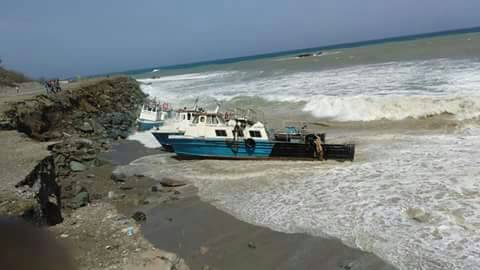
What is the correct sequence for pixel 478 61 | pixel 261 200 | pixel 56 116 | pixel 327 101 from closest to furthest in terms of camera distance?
1. pixel 261 200
2. pixel 56 116
3. pixel 327 101
4. pixel 478 61

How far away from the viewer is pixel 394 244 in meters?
8.71

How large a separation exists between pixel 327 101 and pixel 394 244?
64.9 ft

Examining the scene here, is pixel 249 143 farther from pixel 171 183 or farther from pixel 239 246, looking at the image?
pixel 239 246

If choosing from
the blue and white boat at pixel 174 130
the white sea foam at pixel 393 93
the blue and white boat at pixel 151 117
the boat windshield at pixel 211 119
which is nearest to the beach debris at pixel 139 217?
the boat windshield at pixel 211 119

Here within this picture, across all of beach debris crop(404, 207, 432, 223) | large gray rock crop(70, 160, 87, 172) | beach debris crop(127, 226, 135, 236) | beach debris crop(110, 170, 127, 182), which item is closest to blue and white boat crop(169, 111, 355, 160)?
beach debris crop(110, 170, 127, 182)

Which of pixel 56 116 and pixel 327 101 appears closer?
pixel 56 116

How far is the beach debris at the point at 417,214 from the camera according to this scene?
9.74m

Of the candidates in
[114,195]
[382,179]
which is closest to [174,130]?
[114,195]

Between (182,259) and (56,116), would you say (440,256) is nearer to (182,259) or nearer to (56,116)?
(182,259)

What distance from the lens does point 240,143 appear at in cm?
1730

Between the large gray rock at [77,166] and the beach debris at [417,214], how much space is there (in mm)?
12761

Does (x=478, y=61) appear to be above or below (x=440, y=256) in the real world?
above

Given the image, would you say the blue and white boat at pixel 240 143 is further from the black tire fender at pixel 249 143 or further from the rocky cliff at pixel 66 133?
the rocky cliff at pixel 66 133

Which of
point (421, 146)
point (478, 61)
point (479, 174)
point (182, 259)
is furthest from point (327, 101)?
point (182, 259)
